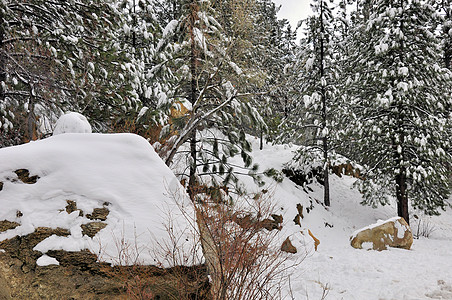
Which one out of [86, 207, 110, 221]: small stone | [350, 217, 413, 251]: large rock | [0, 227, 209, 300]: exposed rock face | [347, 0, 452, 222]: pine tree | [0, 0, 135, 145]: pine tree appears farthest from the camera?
[347, 0, 452, 222]: pine tree

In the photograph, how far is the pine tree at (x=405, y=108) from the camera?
9250 millimetres

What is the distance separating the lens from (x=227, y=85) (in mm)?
6309

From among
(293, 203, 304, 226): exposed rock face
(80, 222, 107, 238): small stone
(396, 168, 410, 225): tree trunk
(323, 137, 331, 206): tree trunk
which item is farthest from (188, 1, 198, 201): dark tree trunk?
(396, 168, 410, 225): tree trunk

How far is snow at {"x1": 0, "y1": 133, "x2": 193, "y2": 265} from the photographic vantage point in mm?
3205

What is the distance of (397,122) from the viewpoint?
31.8 feet

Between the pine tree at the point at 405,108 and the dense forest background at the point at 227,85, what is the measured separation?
51 mm

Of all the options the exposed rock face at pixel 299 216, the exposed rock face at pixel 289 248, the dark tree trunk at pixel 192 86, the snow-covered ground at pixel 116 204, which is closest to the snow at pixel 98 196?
the snow-covered ground at pixel 116 204

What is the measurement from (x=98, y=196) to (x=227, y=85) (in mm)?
3886

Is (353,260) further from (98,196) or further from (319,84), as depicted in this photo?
(319,84)

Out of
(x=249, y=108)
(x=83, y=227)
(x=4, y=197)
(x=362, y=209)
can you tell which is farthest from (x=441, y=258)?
(x=4, y=197)

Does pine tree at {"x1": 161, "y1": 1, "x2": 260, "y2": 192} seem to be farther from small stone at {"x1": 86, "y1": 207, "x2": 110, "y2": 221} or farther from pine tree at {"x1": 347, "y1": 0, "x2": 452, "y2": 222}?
pine tree at {"x1": 347, "y1": 0, "x2": 452, "y2": 222}

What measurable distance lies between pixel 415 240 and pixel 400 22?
7960 millimetres

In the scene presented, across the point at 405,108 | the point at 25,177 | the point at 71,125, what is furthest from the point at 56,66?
the point at 405,108

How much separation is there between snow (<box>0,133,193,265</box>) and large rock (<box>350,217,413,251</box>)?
6720mm
